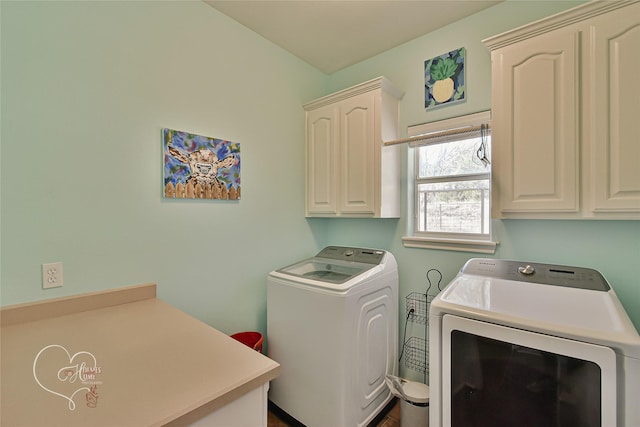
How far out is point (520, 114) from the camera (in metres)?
1.52

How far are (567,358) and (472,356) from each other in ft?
0.99

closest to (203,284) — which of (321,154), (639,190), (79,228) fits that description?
(79,228)

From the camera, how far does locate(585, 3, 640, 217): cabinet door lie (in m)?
1.26

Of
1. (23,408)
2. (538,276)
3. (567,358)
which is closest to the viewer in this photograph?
(23,408)

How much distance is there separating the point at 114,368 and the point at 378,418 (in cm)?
172

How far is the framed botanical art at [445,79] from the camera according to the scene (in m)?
1.98

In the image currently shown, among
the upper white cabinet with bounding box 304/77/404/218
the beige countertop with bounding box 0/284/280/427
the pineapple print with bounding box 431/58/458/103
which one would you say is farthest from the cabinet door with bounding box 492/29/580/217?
the beige countertop with bounding box 0/284/280/427

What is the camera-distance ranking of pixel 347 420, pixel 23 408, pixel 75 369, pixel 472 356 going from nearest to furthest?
pixel 23 408 → pixel 75 369 → pixel 472 356 → pixel 347 420

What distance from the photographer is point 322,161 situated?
2.46m

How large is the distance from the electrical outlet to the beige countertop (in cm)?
8

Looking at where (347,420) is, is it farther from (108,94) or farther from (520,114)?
(108,94)

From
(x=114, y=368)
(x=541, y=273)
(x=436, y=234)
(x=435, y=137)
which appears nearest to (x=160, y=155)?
(x=114, y=368)

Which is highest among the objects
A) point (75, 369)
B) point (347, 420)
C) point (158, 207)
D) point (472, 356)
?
point (158, 207)

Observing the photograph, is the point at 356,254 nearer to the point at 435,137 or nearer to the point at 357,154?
the point at 357,154
